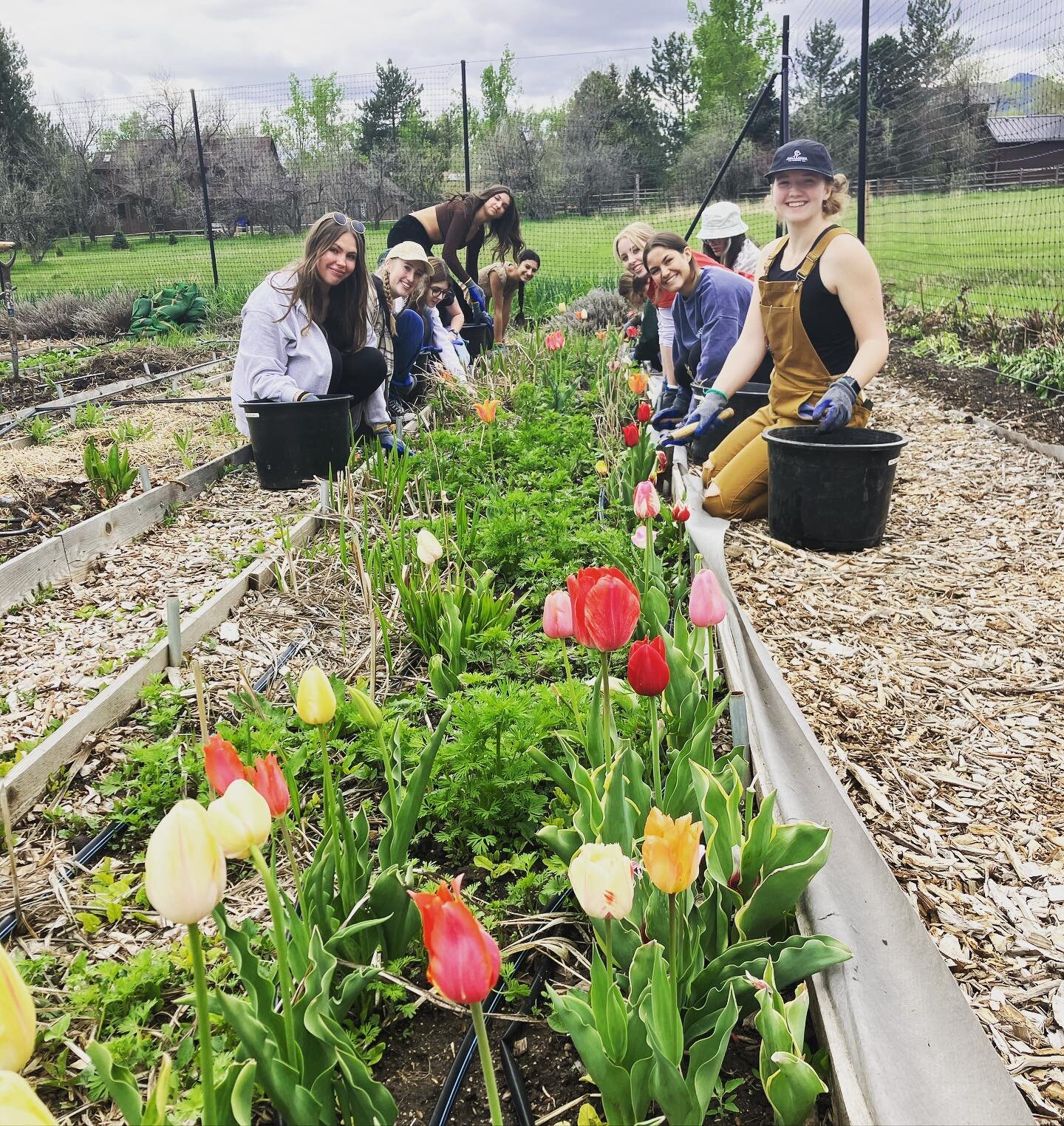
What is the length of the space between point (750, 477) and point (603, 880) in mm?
3071

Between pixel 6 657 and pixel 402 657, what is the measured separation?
1.14 metres

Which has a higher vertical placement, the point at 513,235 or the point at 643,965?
the point at 513,235

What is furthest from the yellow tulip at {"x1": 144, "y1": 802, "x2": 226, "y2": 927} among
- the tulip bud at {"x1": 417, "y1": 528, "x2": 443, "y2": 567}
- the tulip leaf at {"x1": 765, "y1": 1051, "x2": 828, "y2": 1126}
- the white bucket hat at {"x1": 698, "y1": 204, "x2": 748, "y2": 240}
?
the white bucket hat at {"x1": 698, "y1": 204, "x2": 748, "y2": 240}

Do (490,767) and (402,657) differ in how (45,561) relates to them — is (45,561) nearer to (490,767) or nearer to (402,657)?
(402,657)

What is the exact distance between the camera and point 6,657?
2.59 m

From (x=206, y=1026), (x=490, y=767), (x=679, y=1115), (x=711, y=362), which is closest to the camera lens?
(x=206, y=1026)

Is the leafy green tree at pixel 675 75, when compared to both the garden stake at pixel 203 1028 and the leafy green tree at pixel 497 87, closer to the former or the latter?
the leafy green tree at pixel 497 87

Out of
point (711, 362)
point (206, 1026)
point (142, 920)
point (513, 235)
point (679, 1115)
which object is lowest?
point (142, 920)

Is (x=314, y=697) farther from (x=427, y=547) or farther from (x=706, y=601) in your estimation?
(x=427, y=547)

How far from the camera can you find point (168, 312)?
10.7 meters

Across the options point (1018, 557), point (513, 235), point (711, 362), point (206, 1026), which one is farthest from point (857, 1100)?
point (513, 235)

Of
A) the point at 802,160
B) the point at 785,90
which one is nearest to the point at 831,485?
the point at 802,160

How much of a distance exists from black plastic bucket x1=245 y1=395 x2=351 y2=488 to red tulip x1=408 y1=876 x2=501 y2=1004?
3424mm

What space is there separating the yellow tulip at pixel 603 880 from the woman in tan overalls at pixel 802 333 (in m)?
2.67
